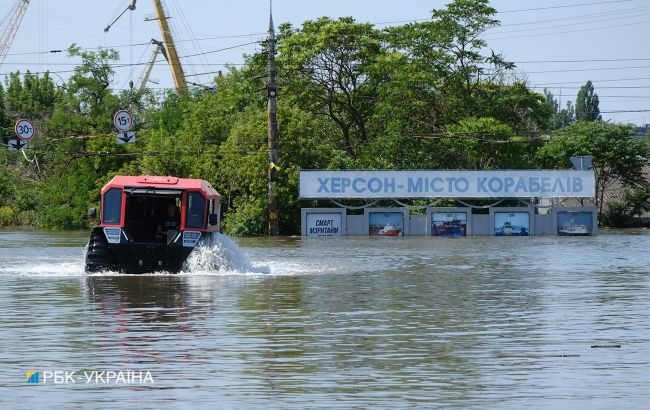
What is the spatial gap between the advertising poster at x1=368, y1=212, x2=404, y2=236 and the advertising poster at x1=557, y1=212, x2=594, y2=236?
10.1m

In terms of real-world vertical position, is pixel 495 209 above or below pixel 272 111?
below

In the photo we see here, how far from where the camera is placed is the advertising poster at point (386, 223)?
75875 millimetres

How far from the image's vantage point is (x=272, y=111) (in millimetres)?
75625

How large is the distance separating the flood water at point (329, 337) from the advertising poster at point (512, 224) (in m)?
39.8

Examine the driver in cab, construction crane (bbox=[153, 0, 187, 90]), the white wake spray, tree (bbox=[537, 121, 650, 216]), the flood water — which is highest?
construction crane (bbox=[153, 0, 187, 90])

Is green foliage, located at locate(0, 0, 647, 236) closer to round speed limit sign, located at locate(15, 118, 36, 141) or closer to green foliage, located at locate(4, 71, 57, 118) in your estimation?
round speed limit sign, located at locate(15, 118, 36, 141)

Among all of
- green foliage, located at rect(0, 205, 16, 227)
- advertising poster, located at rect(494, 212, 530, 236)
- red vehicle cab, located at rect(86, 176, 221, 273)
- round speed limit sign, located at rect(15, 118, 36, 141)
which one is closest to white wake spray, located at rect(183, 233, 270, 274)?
red vehicle cab, located at rect(86, 176, 221, 273)

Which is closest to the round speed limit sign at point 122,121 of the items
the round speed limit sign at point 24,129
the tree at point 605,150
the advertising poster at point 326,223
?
the round speed limit sign at point 24,129

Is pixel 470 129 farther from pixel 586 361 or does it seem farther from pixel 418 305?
pixel 586 361

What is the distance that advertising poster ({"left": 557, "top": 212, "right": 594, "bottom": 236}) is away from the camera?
75938 mm

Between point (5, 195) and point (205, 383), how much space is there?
320 feet

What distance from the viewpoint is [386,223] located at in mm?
76062

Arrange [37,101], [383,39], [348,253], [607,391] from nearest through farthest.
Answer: [607,391], [348,253], [383,39], [37,101]

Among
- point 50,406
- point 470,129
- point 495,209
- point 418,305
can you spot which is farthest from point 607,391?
point 470,129
